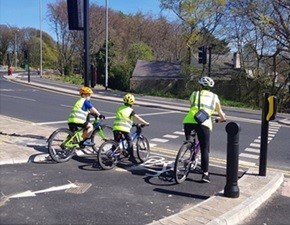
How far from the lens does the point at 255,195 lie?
19.4ft

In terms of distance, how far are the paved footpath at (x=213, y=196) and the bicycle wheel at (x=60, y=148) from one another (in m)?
0.30

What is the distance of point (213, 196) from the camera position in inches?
231

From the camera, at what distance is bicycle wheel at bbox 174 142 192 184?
21.9 ft

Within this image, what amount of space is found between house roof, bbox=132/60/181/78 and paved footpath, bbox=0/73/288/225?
35.2 m

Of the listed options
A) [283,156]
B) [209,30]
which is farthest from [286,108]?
[283,156]

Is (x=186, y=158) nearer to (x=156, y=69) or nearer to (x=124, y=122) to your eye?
(x=124, y=122)

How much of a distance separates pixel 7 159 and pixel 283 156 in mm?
6576

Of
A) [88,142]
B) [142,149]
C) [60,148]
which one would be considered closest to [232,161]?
[142,149]

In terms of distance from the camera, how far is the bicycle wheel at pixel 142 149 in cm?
819

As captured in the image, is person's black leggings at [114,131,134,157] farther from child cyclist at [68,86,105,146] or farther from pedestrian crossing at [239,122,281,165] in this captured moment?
pedestrian crossing at [239,122,281,165]

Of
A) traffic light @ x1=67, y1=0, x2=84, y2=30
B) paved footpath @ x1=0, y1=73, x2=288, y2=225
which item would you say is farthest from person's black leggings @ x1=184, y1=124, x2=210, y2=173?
traffic light @ x1=67, y1=0, x2=84, y2=30

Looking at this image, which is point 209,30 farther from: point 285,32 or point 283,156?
point 283,156

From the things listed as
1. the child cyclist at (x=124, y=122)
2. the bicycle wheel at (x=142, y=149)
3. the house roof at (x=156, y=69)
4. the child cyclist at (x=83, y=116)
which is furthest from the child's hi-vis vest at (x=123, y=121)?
the house roof at (x=156, y=69)

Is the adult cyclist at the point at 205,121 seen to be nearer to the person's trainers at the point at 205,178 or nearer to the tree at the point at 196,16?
the person's trainers at the point at 205,178
